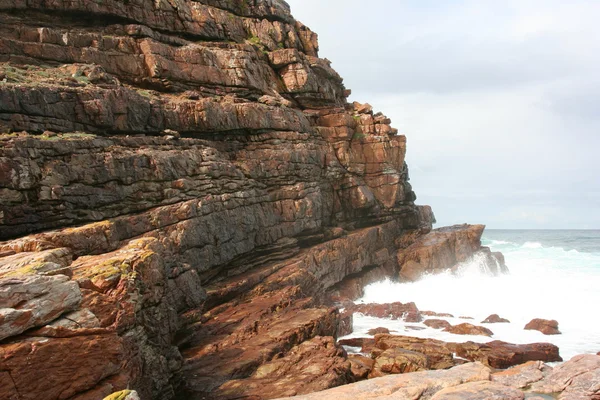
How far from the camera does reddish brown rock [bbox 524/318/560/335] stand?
86.6 ft

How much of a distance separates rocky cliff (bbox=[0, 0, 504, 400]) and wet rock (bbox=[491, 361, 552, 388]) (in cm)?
592

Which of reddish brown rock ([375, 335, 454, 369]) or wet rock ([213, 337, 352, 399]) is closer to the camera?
wet rock ([213, 337, 352, 399])

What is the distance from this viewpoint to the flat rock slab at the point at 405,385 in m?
11.8

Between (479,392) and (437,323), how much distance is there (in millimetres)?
18475

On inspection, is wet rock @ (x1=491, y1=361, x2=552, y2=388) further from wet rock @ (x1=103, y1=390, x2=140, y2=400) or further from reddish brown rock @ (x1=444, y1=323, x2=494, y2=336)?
reddish brown rock @ (x1=444, y1=323, x2=494, y2=336)

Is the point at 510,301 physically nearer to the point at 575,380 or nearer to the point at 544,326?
the point at 544,326

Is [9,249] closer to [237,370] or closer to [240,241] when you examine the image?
[237,370]

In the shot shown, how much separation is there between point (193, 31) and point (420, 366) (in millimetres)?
32874

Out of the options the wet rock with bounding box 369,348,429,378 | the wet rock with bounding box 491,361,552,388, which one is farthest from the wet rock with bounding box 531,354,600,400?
the wet rock with bounding box 369,348,429,378

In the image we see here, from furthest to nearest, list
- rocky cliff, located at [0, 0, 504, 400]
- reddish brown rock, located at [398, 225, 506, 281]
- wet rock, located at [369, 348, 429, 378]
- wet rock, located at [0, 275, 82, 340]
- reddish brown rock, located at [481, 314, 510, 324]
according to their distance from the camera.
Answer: reddish brown rock, located at [398, 225, 506, 281], reddish brown rock, located at [481, 314, 510, 324], wet rock, located at [369, 348, 429, 378], rocky cliff, located at [0, 0, 504, 400], wet rock, located at [0, 275, 82, 340]

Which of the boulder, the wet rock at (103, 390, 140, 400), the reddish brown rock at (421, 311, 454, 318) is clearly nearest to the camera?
the wet rock at (103, 390, 140, 400)

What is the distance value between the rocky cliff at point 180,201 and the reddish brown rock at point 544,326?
14.4m

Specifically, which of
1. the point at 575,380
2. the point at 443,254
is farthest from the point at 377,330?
the point at 443,254

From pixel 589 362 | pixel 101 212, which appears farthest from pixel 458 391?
pixel 101 212
